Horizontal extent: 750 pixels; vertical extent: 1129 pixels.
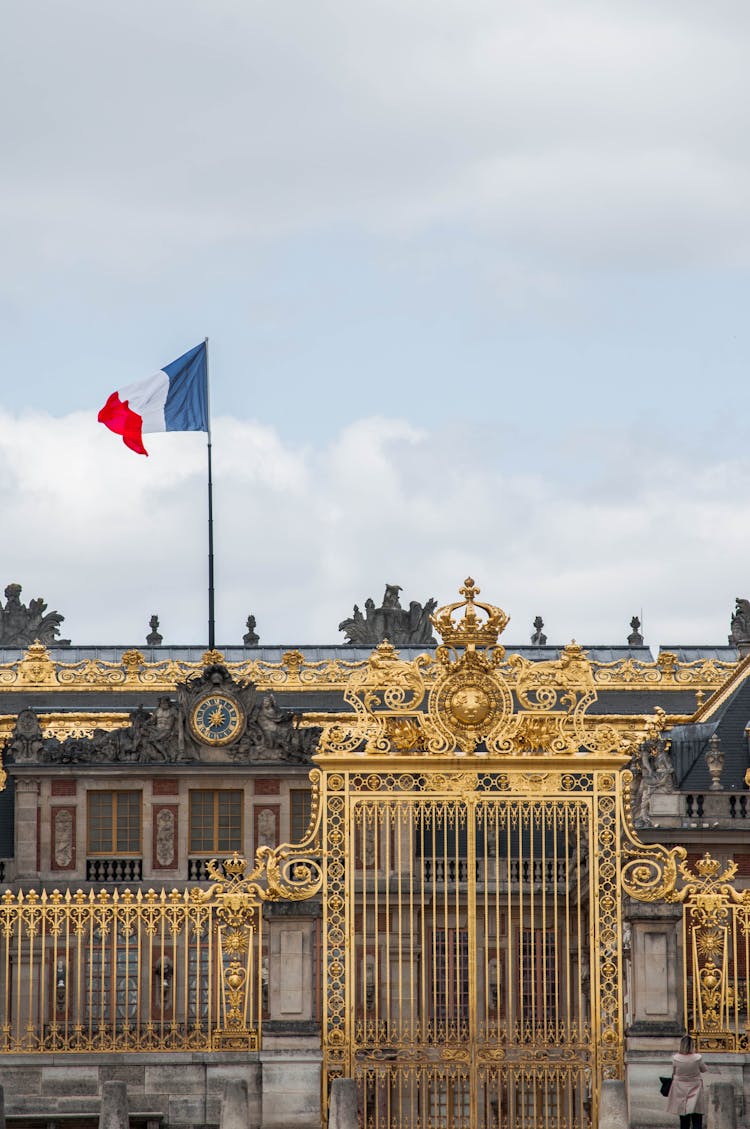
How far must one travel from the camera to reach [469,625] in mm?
35969

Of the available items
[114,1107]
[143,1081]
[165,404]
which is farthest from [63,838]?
[114,1107]

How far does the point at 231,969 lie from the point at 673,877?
19.6ft

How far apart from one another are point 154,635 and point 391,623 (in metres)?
6.73

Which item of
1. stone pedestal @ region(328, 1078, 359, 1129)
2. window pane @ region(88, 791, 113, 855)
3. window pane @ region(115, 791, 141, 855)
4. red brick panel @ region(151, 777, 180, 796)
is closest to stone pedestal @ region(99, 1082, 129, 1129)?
stone pedestal @ region(328, 1078, 359, 1129)

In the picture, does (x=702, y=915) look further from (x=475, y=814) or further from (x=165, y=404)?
(x=165, y=404)

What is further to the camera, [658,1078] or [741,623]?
[741,623]

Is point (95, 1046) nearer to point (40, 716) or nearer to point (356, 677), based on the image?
point (356, 677)

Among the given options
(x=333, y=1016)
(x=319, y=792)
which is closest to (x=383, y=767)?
(x=319, y=792)

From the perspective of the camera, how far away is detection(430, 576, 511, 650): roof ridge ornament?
118 ft

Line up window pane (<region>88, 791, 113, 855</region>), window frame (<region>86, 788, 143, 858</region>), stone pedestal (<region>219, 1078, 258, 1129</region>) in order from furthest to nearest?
window pane (<region>88, 791, 113, 855</region>) → window frame (<region>86, 788, 143, 858</region>) → stone pedestal (<region>219, 1078, 258, 1129</region>)

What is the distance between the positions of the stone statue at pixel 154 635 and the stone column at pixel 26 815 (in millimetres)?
12565

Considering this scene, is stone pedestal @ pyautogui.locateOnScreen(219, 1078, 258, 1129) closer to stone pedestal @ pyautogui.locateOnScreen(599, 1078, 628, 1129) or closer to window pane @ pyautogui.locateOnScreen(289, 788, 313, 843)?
stone pedestal @ pyautogui.locateOnScreen(599, 1078, 628, 1129)

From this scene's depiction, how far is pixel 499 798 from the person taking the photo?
35812 millimetres

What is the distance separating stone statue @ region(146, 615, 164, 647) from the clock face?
11885 millimetres
